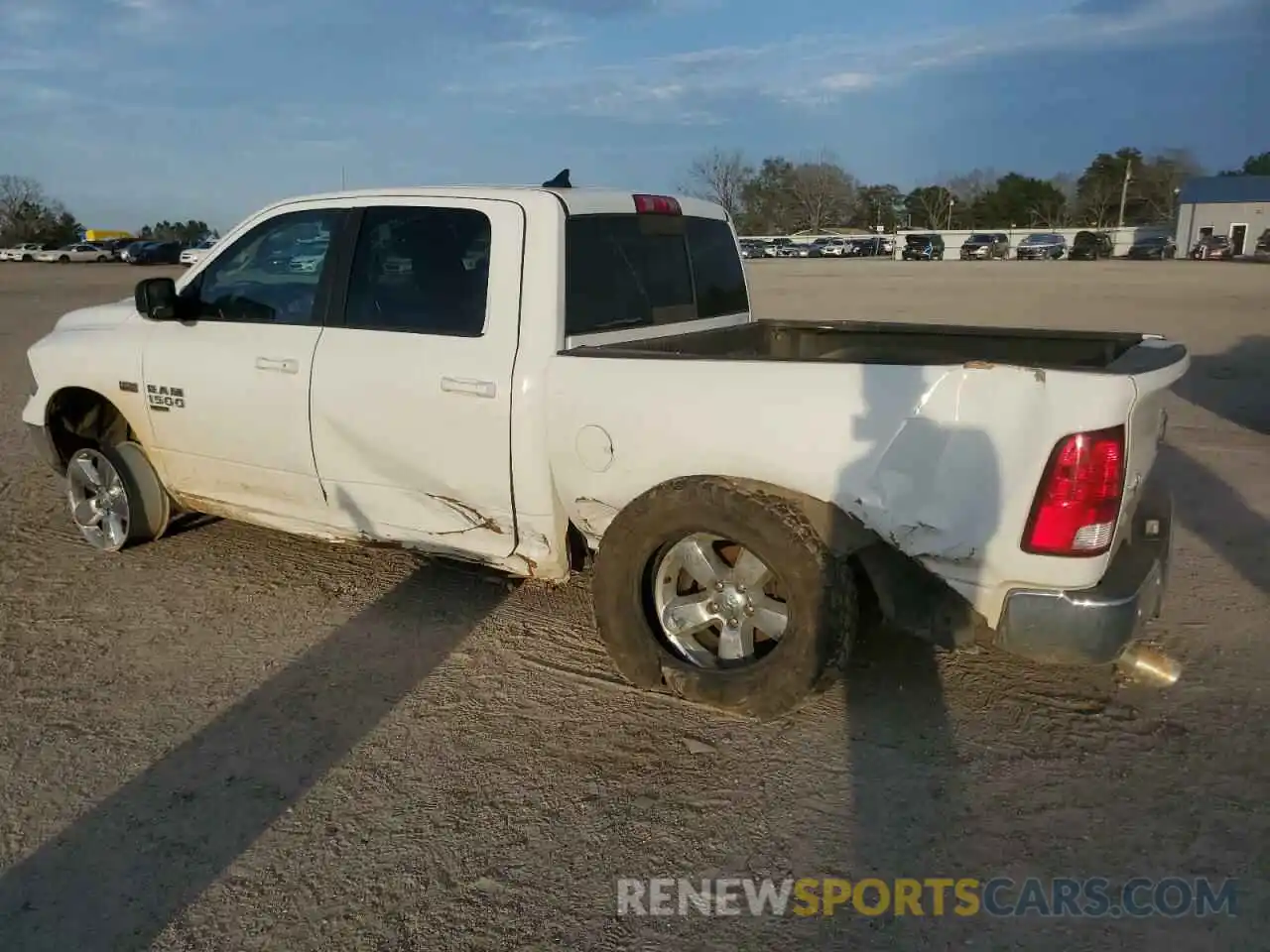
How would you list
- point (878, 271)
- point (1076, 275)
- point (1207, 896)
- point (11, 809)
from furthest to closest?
point (878, 271), point (1076, 275), point (11, 809), point (1207, 896)

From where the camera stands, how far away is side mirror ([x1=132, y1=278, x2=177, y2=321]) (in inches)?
195

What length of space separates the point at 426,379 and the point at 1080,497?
2496 millimetres

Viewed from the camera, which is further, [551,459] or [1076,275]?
[1076,275]

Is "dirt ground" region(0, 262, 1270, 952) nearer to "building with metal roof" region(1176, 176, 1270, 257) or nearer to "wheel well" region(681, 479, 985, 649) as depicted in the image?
"wheel well" region(681, 479, 985, 649)

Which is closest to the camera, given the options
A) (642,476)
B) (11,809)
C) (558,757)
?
(11,809)

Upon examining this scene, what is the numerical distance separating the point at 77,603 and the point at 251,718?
169 centimetres

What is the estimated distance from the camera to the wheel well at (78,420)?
219 inches

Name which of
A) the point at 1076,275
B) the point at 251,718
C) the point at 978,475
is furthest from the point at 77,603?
the point at 1076,275

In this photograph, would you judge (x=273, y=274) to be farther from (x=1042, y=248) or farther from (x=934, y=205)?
(x=934, y=205)

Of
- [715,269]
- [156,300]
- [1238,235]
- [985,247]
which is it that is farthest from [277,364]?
[1238,235]

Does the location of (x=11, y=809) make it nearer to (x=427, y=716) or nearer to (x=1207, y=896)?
(x=427, y=716)

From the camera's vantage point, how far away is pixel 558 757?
3559 mm

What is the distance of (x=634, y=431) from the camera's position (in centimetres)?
376

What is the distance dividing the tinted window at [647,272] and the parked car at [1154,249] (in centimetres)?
6289
